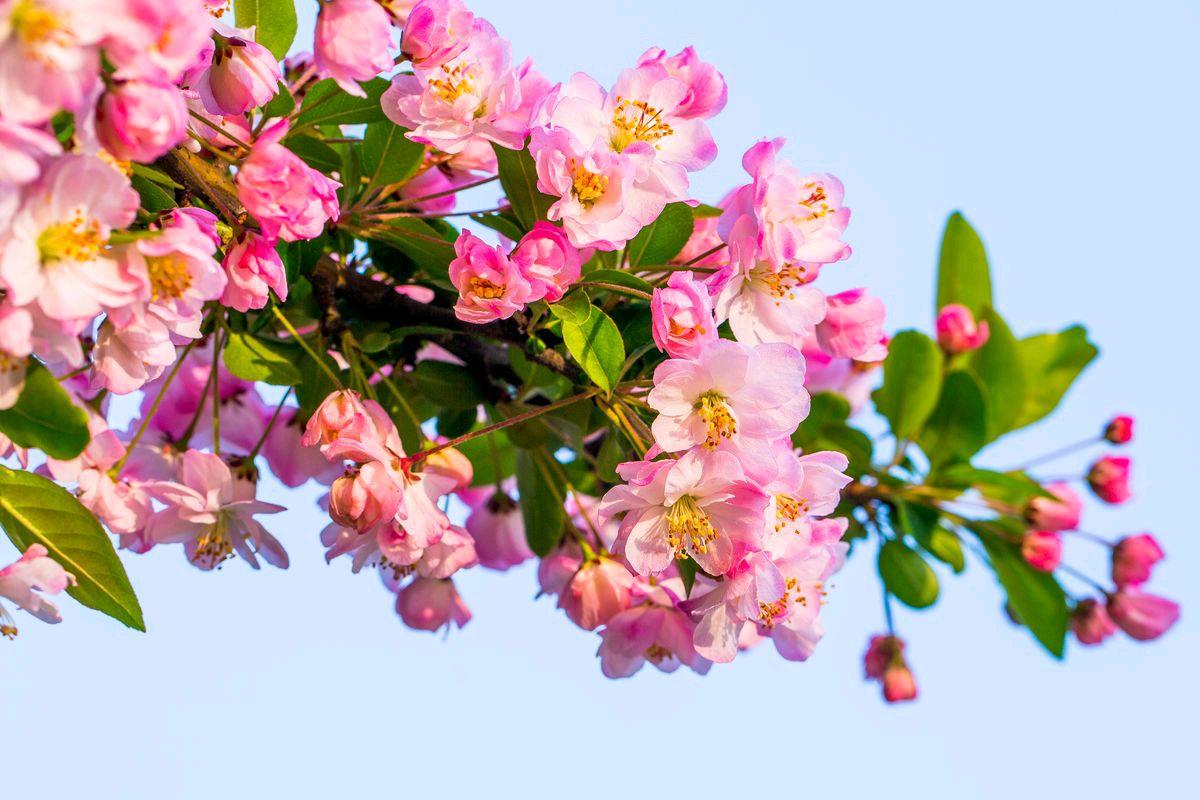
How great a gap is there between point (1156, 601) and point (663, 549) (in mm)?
1619

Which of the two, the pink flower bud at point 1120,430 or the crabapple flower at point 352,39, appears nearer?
the crabapple flower at point 352,39

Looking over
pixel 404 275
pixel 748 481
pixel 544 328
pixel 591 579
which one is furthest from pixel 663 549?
pixel 404 275

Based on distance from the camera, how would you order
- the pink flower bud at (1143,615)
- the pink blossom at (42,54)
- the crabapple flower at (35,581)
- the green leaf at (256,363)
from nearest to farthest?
the pink blossom at (42,54) → the crabapple flower at (35,581) → the green leaf at (256,363) → the pink flower bud at (1143,615)

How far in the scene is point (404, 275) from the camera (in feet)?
4.88

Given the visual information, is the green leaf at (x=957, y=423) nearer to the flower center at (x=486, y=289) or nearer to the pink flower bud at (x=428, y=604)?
the pink flower bud at (x=428, y=604)

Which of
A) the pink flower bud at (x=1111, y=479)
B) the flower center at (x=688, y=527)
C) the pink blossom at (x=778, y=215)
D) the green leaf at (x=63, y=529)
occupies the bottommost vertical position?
the pink flower bud at (x=1111, y=479)

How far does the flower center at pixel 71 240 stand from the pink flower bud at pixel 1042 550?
5.58ft

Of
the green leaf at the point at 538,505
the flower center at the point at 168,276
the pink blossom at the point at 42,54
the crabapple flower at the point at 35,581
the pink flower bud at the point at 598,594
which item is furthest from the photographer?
the green leaf at the point at 538,505

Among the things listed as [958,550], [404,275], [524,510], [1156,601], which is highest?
[404,275]

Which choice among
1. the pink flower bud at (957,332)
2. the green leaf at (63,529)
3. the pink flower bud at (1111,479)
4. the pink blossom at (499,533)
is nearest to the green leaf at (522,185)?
the green leaf at (63,529)

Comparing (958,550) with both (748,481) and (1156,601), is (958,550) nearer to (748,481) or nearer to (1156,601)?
(1156,601)

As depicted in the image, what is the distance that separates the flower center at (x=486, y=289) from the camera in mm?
1158

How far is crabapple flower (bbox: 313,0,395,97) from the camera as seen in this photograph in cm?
111

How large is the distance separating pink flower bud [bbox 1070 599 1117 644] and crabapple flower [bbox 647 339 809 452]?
1522mm
